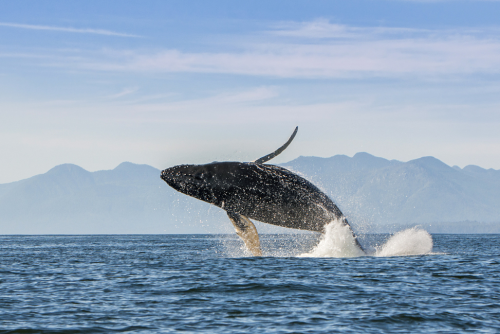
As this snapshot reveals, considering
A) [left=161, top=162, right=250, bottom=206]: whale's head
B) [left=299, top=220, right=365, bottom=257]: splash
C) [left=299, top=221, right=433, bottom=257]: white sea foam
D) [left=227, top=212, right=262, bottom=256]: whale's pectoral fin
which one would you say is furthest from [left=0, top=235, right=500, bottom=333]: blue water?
[left=161, top=162, right=250, bottom=206]: whale's head

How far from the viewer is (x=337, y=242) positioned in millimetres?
22594

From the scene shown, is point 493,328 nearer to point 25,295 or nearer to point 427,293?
point 427,293

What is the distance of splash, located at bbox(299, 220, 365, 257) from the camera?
20172mm

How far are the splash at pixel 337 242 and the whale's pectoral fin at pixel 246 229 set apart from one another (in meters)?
2.57

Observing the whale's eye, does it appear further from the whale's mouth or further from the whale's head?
the whale's mouth

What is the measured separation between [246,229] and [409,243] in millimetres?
18007

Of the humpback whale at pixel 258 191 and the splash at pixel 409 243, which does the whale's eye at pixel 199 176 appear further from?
the splash at pixel 409 243

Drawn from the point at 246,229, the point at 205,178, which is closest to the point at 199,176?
the point at 205,178

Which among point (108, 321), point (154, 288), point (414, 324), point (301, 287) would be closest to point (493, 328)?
point (414, 324)

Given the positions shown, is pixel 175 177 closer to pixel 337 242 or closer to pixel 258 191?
pixel 258 191

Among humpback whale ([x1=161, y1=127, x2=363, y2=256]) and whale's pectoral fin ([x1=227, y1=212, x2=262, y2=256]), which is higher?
humpback whale ([x1=161, y1=127, x2=363, y2=256])

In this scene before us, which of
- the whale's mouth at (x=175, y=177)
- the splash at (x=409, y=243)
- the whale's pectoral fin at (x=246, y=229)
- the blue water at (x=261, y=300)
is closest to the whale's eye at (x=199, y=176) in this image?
the whale's mouth at (x=175, y=177)

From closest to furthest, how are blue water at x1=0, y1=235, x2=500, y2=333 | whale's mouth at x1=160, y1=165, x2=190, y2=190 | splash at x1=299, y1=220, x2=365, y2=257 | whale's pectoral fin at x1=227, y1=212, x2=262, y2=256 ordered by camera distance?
blue water at x1=0, y1=235, x2=500, y2=333
whale's mouth at x1=160, y1=165, x2=190, y2=190
whale's pectoral fin at x1=227, y1=212, x2=262, y2=256
splash at x1=299, y1=220, x2=365, y2=257

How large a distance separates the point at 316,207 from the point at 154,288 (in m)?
6.13
